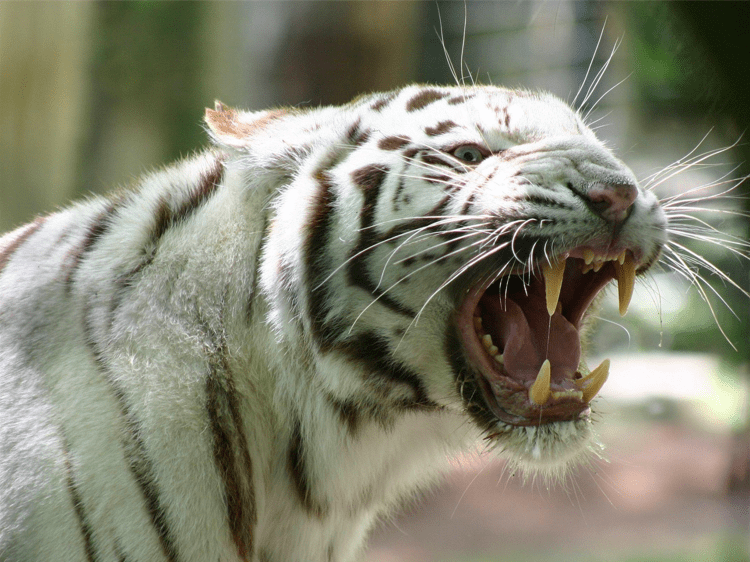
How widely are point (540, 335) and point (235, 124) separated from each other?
0.76m

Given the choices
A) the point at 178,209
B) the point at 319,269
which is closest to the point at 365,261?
the point at 319,269

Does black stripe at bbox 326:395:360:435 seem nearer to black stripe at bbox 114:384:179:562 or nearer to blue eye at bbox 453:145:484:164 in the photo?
black stripe at bbox 114:384:179:562

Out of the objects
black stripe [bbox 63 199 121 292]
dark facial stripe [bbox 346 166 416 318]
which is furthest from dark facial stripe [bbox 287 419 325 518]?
black stripe [bbox 63 199 121 292]

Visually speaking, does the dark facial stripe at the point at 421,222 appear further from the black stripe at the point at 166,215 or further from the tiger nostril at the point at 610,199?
the black stripe at the point at 166,215

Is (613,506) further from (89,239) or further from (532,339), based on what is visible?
(89,239)

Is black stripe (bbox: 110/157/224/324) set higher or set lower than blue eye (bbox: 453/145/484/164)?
lower

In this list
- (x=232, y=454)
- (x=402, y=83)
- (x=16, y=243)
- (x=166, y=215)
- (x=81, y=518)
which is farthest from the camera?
Answer: (x=402, y=83)

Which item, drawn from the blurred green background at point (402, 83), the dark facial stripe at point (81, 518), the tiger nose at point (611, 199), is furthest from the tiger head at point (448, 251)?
the blurred green background at point (402, 83)

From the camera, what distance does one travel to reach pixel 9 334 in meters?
1.35

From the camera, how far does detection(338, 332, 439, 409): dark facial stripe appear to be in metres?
1.36

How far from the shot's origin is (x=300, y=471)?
→ 55.3 inches

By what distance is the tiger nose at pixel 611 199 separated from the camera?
4.15 feet

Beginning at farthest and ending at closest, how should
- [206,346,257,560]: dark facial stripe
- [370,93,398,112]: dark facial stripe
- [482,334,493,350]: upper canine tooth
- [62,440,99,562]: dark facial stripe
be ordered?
[370,93,398,112]: dark facial stripe → [482,334,493,350]: upper canine tooth → [206,346,257,560]: dark facial stripe → [62,440,99,562]: dark facial stripe

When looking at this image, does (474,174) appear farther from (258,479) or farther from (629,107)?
(629,107)
